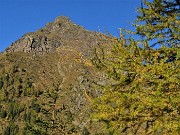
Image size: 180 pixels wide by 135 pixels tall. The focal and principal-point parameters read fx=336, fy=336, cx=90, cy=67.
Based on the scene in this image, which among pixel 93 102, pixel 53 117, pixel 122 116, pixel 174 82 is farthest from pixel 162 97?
pixel 53 117

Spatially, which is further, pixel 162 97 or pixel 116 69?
pixel 116 69

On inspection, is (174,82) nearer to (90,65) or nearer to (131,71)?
(131,71)

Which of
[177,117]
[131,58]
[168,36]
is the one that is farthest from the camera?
[168,36]

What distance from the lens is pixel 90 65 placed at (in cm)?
1045

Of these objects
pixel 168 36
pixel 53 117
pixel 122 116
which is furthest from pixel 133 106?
pixel 53 117

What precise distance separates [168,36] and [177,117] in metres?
2.98

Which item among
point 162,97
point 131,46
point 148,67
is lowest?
point 162,97

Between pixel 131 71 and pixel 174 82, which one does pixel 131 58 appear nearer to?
pixel 131 71

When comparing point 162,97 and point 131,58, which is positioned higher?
point 131,58

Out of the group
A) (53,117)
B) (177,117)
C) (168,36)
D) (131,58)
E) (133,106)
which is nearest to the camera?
(177,117)

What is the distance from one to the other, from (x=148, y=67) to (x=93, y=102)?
6.66 feet

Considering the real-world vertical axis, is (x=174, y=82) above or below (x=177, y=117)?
above

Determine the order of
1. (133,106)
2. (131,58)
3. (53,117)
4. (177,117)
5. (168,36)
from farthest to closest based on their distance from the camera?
(53,117)
(168,36)
(131,58)
(133,106)
(177,117)

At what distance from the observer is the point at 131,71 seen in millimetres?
9977
